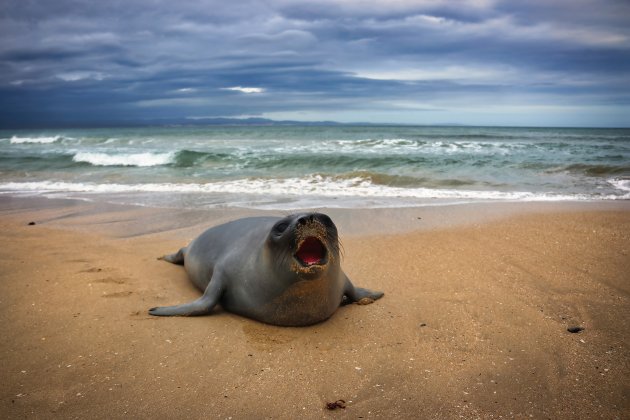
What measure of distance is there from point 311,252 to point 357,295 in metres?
0.97

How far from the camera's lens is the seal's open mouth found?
11.5 feet

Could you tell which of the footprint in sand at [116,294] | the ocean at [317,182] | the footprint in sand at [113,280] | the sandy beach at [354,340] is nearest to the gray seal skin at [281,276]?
the sandy beach at [354,340]

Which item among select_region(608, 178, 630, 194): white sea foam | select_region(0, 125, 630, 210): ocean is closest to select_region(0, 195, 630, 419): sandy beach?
select_region(0, 125, 630, 210): ocean

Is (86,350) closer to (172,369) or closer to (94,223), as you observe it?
(172,369)

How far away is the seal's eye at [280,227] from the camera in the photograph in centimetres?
359

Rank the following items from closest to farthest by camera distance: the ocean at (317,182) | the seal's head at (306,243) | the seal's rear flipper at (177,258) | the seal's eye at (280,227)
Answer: the seal's head at (306,243) → the seal's eye at (280,227) → the seal's rear flipper at (177,258) → the ocean at (317,182)

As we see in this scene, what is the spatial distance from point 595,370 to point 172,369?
2.68 m

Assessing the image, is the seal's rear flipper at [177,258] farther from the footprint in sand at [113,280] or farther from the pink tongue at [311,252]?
the pink tongue at [311,252]

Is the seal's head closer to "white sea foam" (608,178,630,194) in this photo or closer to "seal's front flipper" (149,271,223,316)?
"seal's front flipper" (149,271,223,316)

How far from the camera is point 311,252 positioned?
3586mm

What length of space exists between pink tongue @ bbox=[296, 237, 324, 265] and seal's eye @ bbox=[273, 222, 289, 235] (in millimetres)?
192

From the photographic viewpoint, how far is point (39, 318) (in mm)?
3805

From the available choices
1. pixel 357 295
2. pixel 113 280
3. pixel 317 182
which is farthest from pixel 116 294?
pixel 317 182

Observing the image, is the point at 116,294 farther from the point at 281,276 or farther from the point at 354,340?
the point at 354,340
